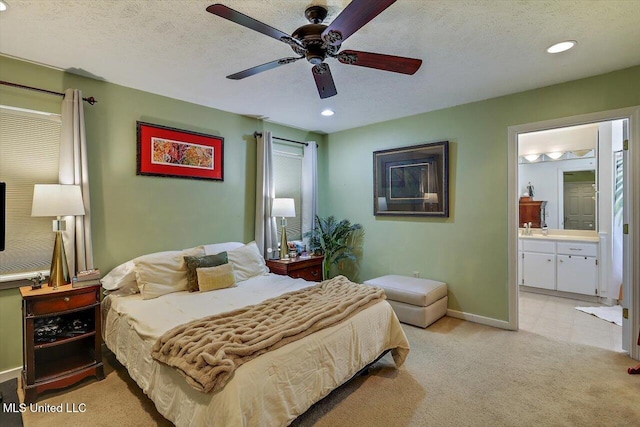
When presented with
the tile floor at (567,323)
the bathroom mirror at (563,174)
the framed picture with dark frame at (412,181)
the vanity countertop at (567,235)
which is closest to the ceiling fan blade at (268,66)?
the framed picture with dark frame at (412,181)

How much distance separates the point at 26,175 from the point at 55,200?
52cm

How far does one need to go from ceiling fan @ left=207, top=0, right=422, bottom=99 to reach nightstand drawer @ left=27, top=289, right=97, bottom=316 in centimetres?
208

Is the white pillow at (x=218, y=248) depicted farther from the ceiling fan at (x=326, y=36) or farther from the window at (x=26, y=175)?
the ceiling fan at (x=326, y=36)

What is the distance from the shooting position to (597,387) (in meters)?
2.37

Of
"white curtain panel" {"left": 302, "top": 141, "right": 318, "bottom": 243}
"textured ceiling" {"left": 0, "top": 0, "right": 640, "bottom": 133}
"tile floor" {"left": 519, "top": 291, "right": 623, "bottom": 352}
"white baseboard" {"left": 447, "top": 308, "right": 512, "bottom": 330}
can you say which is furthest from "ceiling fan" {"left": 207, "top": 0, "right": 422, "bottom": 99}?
"tile floor" {"left": 519, "top": 291, "right": 623, "bottom": 352}

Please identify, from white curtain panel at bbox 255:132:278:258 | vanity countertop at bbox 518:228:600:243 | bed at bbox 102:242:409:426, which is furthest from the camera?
vanity countertop at bbox 518:228:600:243

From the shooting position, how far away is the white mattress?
5.11 feet

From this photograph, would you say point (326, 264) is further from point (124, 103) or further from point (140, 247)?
point (124, 103)

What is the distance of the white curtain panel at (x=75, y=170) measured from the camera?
2.68 metres

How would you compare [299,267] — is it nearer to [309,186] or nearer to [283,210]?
[283,210]

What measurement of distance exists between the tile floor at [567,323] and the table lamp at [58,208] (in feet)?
15.1

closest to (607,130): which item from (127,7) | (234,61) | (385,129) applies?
(385,129)

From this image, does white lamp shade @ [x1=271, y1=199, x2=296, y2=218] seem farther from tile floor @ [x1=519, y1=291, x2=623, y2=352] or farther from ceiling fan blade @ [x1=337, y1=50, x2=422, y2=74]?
tile floor @ [x1=519, y1=291, x2=623, y2=352]

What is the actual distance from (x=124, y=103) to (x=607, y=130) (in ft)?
20.4
